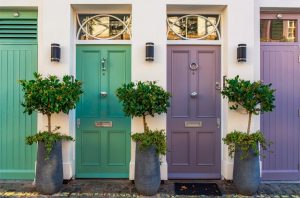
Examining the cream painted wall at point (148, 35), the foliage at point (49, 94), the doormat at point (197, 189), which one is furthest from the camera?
the cream painted wall at point (148, 35)

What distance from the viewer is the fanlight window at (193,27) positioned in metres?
5.65

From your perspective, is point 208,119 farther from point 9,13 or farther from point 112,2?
point 9,13

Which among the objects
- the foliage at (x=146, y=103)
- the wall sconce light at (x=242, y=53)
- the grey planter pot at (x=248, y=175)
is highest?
the wall sconce light at (x=242, y=53)

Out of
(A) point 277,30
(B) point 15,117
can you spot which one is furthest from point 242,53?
(B) point 15,117

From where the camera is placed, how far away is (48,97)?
15.2ft

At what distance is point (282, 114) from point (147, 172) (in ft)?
8.85

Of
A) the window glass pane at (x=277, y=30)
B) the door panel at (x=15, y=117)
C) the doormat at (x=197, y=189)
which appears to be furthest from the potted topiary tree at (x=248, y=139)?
the door panel at (x=15, y=117)

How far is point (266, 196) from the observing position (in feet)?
16.0

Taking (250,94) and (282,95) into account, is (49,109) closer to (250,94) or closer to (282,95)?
(250,94)

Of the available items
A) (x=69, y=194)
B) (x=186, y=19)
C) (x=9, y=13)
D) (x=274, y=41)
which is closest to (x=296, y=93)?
(x=274, y=41)

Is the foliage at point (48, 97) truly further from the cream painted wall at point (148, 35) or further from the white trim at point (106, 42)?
the white trim at point (106, 42)

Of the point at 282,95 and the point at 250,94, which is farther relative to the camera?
the point at 282,95

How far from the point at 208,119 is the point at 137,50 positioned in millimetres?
1784

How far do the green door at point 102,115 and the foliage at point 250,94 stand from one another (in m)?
1.83
